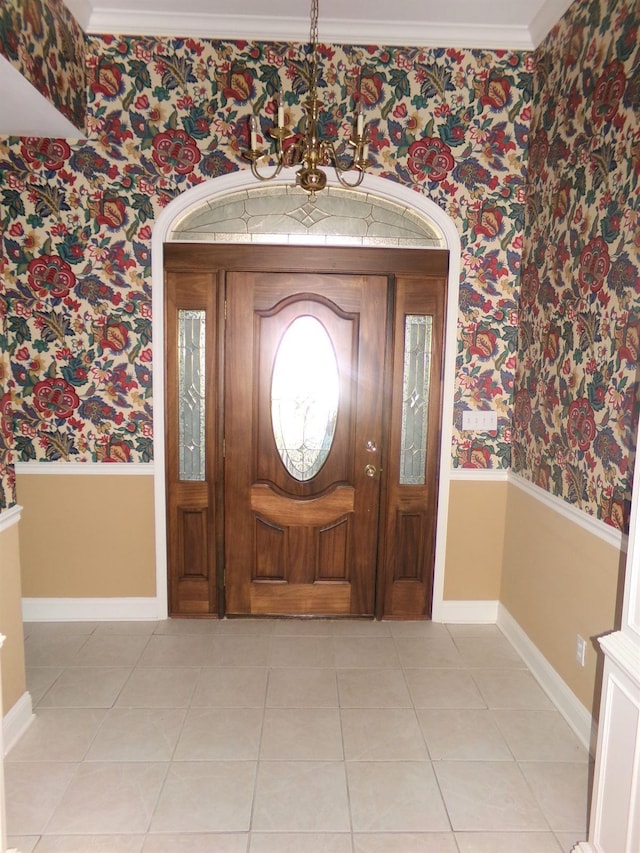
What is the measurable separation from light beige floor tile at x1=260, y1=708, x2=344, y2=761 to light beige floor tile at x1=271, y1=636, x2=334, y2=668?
0.41 m

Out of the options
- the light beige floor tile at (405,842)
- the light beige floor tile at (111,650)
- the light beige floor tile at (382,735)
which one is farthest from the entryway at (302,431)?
the light beige floor tile at (405,842)

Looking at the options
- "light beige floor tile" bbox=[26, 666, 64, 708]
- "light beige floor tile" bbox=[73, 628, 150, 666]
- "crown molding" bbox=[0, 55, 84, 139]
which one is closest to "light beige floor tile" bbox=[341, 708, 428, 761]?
"light beige floor tile" bbox=[73, 628, 150, 666]

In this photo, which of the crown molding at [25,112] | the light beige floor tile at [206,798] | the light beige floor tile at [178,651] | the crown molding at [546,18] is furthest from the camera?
the light beige floor tile at [178,651]

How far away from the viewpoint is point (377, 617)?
3564 millimetres

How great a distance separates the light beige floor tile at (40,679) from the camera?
109 inches

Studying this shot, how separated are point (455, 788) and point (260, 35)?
359 cm

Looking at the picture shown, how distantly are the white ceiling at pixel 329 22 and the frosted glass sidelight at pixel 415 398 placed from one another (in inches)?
58.0

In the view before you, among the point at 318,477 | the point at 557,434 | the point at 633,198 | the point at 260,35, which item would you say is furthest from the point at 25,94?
the point at 557,434

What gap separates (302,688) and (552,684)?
116 centimetres

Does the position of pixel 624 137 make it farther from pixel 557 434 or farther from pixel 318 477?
pixel 318 477

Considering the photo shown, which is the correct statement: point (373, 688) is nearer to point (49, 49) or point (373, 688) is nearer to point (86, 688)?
point (86, 688)

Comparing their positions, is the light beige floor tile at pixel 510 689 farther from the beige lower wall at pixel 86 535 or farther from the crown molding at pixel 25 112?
the crown molding at pixel 25 112

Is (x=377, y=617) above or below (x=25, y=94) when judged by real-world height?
below

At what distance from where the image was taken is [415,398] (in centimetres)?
345
